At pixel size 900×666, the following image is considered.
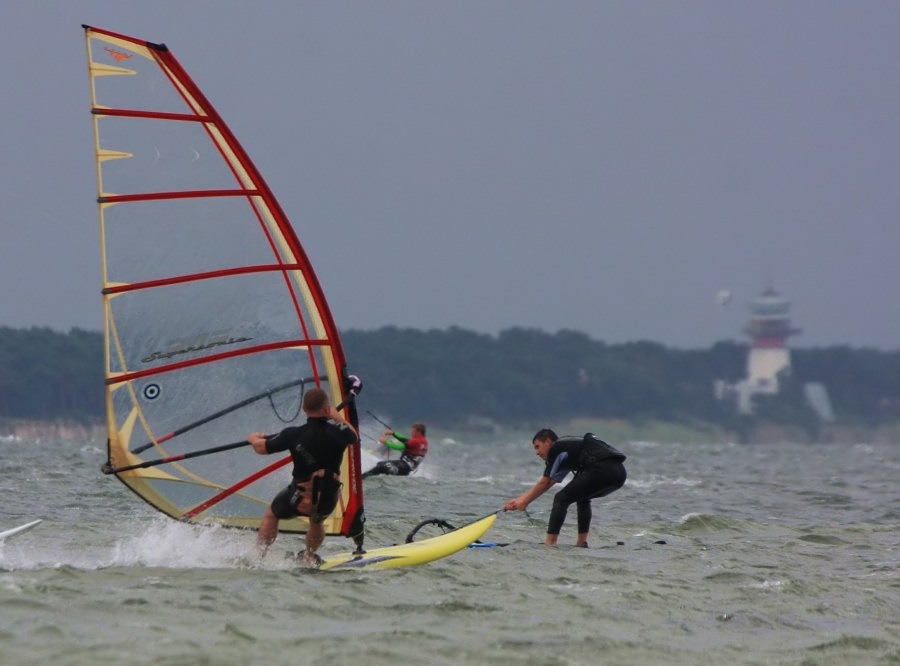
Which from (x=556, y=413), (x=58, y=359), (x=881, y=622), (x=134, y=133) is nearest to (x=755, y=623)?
(x=881, y=622)

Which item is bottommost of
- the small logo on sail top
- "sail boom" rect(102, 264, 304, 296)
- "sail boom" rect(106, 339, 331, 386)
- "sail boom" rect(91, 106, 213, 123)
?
"sail boom" rect(106, 339, 331, 386)

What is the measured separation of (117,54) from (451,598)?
365 cm

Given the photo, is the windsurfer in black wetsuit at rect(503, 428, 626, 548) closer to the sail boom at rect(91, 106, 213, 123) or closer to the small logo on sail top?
the sail boom at rect(91, 106, 213, 123)

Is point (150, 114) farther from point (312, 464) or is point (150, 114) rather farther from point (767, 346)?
point (767, 346)

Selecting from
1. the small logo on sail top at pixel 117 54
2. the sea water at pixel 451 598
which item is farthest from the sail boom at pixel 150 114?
the sea water at pixel 451 598

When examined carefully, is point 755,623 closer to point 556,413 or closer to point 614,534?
point 614,534

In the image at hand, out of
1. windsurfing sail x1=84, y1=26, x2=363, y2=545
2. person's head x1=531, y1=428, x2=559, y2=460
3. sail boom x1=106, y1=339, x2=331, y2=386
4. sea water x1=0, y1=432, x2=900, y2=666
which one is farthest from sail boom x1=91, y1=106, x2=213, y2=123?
person's head x1=531, y1=428, x2=559, y2=460

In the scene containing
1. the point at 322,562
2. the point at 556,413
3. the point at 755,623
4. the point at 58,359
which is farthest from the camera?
the point at 556,413

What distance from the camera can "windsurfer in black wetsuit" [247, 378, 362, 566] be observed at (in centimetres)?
752

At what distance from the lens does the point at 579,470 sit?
9.98 meters

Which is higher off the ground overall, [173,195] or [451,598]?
[173,195]

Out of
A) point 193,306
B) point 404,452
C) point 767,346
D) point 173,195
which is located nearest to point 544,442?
point 193,306

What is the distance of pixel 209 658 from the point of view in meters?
5.35

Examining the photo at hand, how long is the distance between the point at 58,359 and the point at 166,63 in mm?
37579
